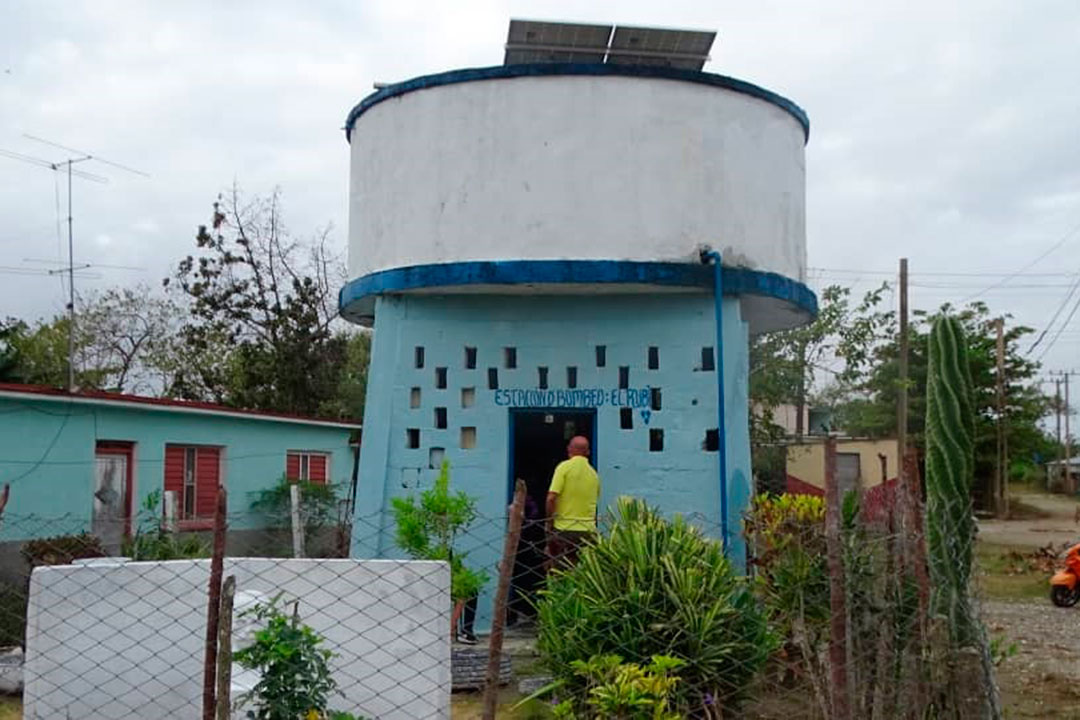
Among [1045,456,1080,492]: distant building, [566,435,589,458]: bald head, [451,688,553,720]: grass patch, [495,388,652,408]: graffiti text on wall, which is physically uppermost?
[495,388,652,408]: graffiti text on wall

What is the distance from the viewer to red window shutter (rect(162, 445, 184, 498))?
1825cm

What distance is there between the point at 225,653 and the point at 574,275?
605cm

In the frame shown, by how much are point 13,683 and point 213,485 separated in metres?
10.5

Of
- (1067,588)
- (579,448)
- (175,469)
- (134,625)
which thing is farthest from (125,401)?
(1067,588)

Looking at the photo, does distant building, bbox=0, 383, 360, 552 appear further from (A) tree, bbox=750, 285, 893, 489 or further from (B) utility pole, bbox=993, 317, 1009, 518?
(B) utility pole, bbox=993, 317, 1009, 518

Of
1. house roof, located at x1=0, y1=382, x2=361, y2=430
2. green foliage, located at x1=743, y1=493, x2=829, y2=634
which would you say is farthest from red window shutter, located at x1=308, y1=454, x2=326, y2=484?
green foliage, located at x1=743, y1=493, x2=829, y2=634

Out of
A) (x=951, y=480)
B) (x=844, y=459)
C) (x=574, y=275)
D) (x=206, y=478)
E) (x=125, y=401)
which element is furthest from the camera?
(x=844, y=459)

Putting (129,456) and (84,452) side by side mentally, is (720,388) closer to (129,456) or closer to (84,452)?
(84,452)

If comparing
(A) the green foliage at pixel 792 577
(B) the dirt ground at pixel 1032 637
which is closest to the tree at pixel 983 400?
(B) the dirt ground at pixel 1032 637

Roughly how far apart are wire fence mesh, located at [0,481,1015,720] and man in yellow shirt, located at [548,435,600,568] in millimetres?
1942

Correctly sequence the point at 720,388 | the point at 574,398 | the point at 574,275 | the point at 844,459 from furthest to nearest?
the point at 844,459, the point at 574,398, the point at 720,388, the point at 574,275

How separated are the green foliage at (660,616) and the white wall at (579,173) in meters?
3.93

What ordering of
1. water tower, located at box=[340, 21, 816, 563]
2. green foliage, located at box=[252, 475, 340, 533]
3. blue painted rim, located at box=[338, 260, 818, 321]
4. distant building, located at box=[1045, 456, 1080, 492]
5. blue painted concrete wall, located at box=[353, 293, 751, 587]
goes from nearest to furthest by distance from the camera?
blue painted rim, located at box=[338, 260, 818, 321], water tower, located at box=[340, 21, 816, 563], blue painted concrete wall, located at box=[353, 293, 751, 587], green foliage, located at box=[252, 475, 340, 533], distant building, located at box=[1045, 456, 1080, 492]

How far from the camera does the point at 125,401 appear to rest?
1630cm
